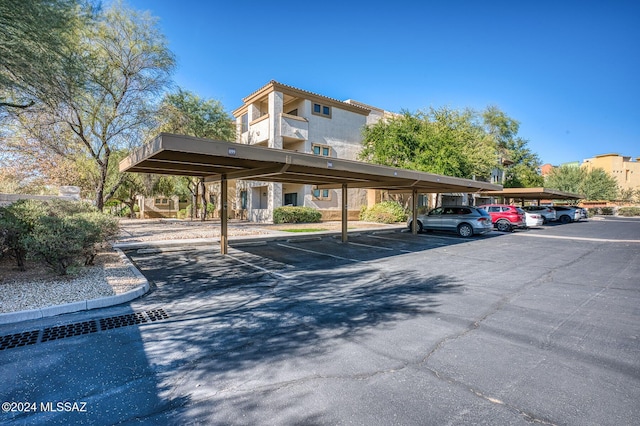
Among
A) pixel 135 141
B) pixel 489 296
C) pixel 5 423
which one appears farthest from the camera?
pixel 135 141

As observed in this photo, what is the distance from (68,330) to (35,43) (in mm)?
7140

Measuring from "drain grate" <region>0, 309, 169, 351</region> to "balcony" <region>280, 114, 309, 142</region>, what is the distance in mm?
19964

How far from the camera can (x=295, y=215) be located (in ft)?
77.9

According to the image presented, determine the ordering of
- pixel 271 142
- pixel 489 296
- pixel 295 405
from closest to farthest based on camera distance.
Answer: pixel 295 405 → pixel 489 296 → pixel 271 142

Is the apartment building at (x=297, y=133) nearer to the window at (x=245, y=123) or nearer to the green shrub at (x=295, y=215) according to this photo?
the window at (x=245, y=123)

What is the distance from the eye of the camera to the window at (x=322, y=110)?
26109 millimetres

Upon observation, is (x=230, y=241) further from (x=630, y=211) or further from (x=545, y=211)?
(x=630, y=211)

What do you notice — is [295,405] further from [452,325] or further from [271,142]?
[271,142]

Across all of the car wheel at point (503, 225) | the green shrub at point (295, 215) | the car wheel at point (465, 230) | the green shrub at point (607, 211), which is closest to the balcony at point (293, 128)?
the green shrub at point (295, 215)

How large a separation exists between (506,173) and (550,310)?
Answer: 51.6 m

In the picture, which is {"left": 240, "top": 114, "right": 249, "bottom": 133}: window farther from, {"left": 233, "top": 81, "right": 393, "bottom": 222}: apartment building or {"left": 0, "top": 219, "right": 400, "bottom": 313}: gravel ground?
{"left": 0, "top": 219, "right": 400, "bottom": 313}: gravel ground

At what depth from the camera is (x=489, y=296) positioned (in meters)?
6.39

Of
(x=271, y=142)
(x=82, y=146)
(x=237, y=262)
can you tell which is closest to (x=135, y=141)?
(x=82, y=146)

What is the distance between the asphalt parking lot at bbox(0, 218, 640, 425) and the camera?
283 centimetres
